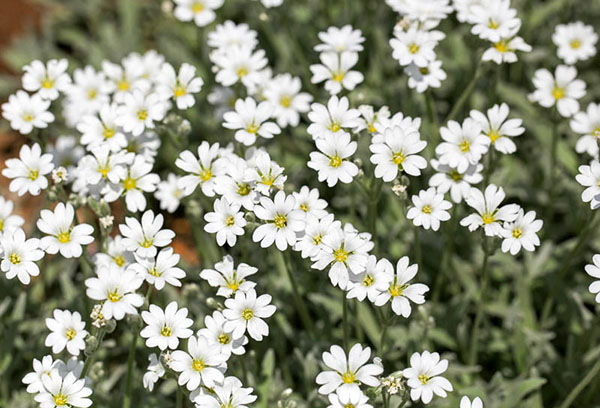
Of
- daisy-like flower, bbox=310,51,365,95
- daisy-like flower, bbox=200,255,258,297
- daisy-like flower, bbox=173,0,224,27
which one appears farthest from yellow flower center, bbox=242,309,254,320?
daisy-like flower, bbox=173,0,224,27

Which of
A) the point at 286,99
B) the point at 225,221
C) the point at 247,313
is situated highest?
the point at 225,221

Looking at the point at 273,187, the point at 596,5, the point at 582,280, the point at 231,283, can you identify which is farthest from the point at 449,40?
the point at 231,283

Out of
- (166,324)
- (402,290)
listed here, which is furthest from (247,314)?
(402,290)

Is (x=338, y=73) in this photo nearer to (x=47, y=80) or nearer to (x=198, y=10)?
(x=198, y=10)

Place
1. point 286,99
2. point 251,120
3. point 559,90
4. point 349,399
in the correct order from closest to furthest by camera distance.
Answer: point 349,399 < point 251,120 < point 559,90 < point 286,99

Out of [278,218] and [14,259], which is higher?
[278,218]

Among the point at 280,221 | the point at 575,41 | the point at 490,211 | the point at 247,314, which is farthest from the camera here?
the point at 575,41

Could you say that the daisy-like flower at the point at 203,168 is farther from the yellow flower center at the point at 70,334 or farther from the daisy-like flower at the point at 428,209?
the daisy-like flower at the point at 428,209
